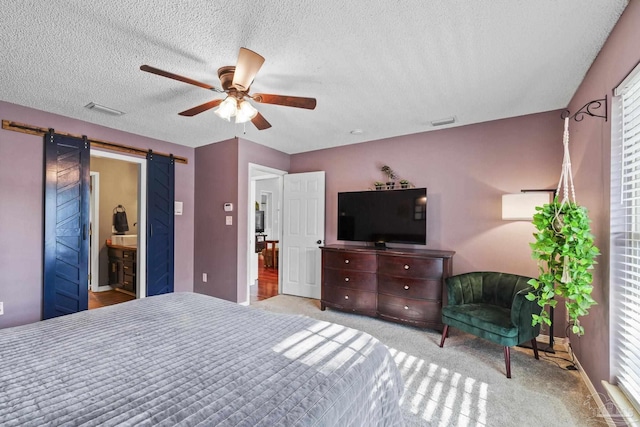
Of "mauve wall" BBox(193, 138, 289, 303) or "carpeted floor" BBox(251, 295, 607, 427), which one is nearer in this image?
"carpeted floor" BBox(251, 295, 607, 427)

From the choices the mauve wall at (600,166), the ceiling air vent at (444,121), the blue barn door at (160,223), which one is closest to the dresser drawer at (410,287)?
the mauve wall at (600,166)

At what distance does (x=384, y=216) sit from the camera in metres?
3.73

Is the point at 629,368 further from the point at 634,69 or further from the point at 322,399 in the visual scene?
the point at 322,399

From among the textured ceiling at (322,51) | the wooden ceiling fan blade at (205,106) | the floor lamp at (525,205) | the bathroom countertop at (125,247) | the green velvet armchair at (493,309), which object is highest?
the textured ceiling at (322,51)

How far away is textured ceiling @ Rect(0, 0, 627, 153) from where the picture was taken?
1.60 meters

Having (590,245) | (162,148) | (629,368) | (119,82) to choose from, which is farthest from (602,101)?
(162,148)

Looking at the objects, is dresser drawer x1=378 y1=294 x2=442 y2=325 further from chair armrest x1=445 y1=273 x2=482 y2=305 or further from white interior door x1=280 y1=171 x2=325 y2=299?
white interior door x1=280 y1=171 x2=325 y2=299

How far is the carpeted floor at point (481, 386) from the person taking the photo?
1.79 meters

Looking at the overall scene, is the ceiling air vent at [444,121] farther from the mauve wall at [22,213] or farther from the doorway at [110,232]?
the doorway at [110,232]

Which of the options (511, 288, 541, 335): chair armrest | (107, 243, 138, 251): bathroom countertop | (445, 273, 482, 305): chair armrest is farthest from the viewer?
(107, 243, 138, 251): bathroom countertop

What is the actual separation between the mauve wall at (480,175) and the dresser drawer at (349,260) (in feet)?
2.65

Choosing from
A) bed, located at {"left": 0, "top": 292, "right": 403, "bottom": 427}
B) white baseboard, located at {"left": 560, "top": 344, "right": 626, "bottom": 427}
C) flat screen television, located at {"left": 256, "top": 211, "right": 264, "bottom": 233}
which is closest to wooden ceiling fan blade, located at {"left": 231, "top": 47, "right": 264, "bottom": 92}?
bed, located at {"left": 0, "top": 292, "right": 403, "bottom": 427}

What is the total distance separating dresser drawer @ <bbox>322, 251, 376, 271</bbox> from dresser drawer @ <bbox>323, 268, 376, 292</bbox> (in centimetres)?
6

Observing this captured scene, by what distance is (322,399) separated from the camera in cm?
98
